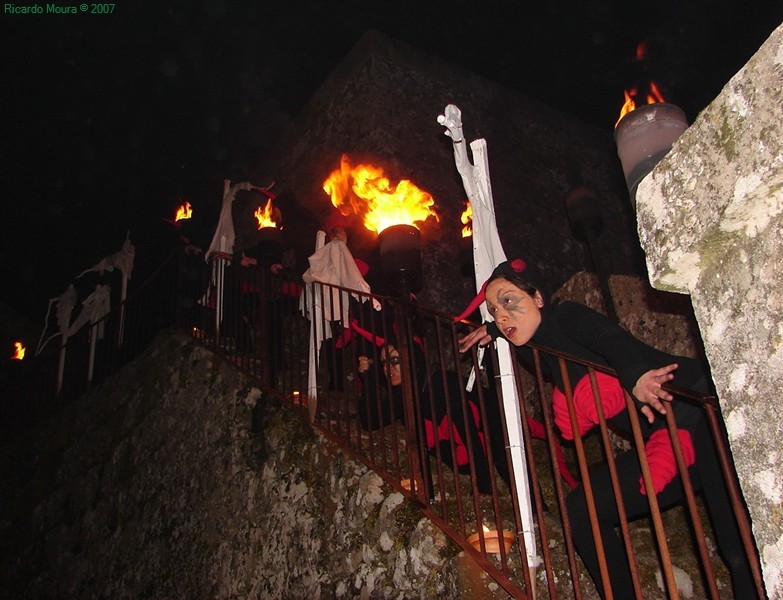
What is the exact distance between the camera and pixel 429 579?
3.02m

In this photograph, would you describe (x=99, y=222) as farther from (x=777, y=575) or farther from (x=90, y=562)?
(x=777, y=575)

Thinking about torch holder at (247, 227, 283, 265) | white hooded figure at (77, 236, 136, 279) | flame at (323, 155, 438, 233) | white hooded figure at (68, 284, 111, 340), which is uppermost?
white hooded figure at (77, 236, 136, 279)

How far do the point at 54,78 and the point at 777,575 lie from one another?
10261 millimetres

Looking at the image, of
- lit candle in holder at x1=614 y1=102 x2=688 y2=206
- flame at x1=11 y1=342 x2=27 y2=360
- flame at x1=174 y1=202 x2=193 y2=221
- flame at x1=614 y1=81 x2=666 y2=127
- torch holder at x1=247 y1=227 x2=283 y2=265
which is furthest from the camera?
flame at x1=11 y1=342 x2=27 y2=360

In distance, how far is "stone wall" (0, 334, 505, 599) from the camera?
3.44 meters

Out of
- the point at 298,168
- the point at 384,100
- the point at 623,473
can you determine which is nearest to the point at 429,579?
the point at 623,473

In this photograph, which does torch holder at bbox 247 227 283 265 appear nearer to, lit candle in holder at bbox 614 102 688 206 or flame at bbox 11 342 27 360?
lit candle in holder at bbox 614 102 688 206

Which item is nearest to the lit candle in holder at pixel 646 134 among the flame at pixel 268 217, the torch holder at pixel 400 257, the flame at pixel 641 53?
the flame at pixel 641 53

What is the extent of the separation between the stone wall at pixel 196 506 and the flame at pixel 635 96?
7.40 ft

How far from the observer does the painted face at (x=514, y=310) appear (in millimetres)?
2971

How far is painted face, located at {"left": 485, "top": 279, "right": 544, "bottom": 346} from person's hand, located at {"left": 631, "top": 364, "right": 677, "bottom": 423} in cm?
76

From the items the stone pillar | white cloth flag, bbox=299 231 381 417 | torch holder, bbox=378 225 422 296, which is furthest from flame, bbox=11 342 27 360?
the stone pillar

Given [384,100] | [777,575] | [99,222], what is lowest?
[777,575]

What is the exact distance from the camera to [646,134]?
2150 millimetres
